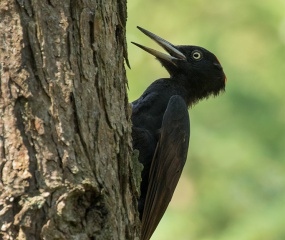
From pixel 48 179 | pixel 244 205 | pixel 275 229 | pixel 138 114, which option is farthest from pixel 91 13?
pixel 244 205

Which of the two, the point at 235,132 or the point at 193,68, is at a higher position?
the point at 235,132

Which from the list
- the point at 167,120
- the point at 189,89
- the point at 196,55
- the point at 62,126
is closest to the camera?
the point at 62,126

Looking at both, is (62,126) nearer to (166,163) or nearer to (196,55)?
(166,163)

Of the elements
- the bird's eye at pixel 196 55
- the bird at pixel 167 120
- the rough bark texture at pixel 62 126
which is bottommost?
the rough bark texture at pixel 62 126

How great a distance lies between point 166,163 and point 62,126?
220 cm

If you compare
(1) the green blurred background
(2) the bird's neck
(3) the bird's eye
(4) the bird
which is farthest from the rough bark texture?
(1) the green blurred background

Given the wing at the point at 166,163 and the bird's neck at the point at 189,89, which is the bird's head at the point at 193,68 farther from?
the wing at the point at 166,163

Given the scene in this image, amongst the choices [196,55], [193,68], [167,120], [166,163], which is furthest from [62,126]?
[196,55]

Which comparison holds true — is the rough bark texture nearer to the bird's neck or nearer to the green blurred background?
the bird's neck

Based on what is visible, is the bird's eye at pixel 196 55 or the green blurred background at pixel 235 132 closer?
the bird's eye at pixel 196 55

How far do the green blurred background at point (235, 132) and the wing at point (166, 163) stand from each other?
198cm

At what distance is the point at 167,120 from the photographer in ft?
18.6

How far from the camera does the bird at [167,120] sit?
5.16m

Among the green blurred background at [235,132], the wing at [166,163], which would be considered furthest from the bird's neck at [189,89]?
the green blurred background at [235,132]
